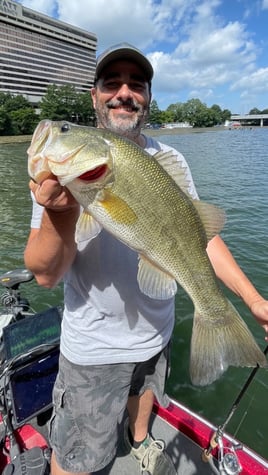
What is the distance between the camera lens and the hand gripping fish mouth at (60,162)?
4.91 ft

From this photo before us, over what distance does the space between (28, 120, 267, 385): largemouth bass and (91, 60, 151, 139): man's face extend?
0.40 m

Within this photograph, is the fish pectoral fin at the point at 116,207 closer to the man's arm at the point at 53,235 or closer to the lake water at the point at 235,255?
the man's arm at the point at 53,235

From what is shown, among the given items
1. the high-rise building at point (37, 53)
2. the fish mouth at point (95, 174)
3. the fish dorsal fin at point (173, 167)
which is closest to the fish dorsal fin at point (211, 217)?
the fish dorsal fin at point (173, 167)

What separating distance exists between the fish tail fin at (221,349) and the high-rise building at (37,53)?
336ft

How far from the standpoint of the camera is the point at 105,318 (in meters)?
2.02

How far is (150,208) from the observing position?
1.72 metres

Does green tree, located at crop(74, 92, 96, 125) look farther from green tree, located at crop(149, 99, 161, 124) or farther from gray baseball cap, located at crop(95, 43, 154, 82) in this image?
gray baseball cap, located at crop(95, 43, 154, 82)

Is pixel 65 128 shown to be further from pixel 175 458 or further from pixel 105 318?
pixel 175 458

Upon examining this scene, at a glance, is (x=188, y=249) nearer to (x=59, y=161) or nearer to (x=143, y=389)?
(x=59, y=161)

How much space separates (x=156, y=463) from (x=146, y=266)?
76.2 inches

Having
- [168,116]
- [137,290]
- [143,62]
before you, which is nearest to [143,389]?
[137,290]

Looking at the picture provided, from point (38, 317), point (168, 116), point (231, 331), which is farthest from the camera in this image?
point (168, 116)

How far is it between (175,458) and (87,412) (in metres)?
1.33

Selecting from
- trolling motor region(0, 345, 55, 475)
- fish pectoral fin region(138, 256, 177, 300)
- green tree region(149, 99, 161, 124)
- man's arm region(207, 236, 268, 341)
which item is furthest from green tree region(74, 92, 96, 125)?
fish pectoral fin region(138, 256, 177, 300)
